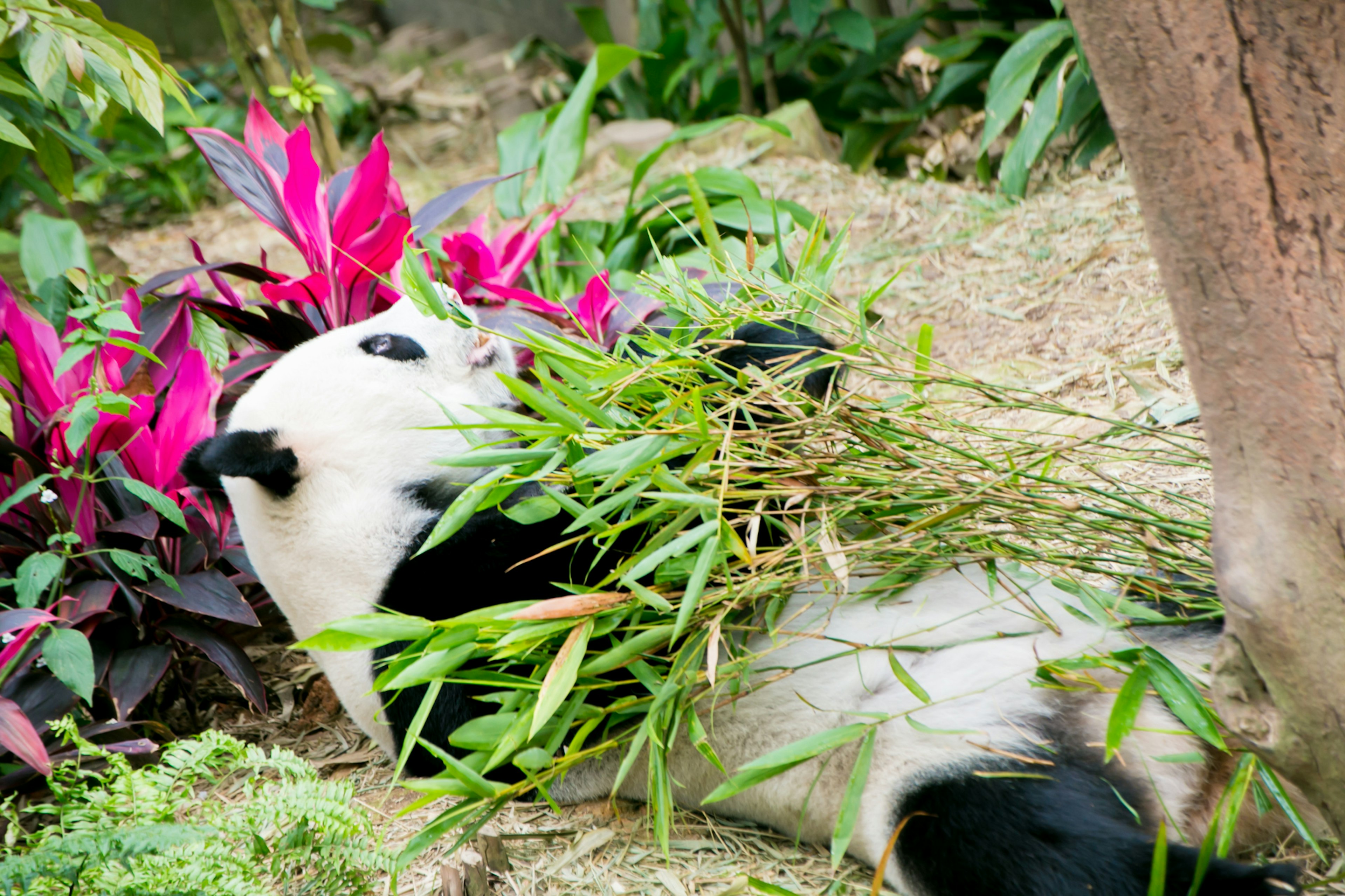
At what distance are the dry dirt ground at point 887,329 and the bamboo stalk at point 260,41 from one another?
Result: 107cm

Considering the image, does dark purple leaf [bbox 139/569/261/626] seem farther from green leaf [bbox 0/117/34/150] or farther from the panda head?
green leaf [bbox 0/117/34/150]

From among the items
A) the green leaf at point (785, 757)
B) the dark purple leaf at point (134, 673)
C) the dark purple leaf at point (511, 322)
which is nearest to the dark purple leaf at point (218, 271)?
the dark purple leaf at point (511, 322)

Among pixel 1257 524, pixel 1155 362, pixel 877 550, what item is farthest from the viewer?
pixel 1155 362

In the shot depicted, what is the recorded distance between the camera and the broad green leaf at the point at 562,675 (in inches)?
50.8

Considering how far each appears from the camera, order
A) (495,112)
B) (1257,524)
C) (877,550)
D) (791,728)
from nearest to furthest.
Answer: (1257,524) < (877,550) < (791,728) < (495,112)

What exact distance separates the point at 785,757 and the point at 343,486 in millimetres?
962

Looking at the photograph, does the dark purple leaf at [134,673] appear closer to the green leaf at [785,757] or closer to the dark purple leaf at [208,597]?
the dark purple leaf at [208,597]

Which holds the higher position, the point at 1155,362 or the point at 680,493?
the point at 680,493

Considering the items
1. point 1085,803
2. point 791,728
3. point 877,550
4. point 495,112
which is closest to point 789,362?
point 877,550

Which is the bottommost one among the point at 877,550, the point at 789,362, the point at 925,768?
the point at 925,768

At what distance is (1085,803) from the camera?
1.32 meters

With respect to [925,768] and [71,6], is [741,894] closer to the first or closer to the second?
[925,768]

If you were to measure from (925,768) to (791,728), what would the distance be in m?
0.23

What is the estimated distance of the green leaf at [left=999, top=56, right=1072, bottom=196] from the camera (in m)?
3.47
